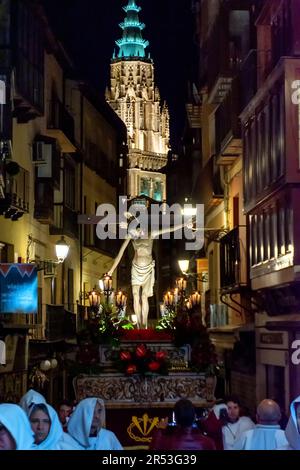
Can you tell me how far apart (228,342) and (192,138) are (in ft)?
63.0

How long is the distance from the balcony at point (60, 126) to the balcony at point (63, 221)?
2.16 meters

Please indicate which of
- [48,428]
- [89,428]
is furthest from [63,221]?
[48,428]

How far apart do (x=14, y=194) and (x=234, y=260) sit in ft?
19.7

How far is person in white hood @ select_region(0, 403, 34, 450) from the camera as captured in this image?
7.30m

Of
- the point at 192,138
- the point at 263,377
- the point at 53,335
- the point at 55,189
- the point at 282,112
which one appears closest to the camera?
the point at 282,112

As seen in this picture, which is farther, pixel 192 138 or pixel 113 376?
pixel 192 138

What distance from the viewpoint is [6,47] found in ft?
89.4

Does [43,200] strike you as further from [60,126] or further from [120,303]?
[120,303]

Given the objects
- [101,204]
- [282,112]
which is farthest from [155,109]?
[282,112]

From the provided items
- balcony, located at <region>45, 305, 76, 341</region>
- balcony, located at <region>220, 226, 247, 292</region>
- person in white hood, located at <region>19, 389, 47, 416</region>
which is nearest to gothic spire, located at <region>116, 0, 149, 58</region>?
balcony, located at <region>45, 305, 76, 341</region>

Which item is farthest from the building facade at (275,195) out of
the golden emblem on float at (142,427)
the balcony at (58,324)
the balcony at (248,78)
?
the balcony at (58,324)

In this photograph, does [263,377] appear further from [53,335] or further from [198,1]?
[198,1]

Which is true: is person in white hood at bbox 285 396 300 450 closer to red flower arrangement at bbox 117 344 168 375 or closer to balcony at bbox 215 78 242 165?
red flower arrangement at bbox 117 344 168 375

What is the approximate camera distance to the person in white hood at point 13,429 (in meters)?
7.30
